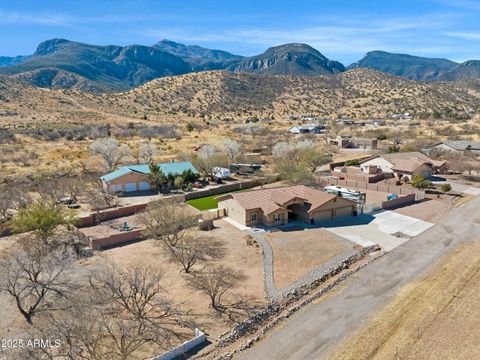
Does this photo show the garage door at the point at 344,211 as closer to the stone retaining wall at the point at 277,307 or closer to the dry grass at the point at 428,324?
the stone retaining wall at the point at 277,307

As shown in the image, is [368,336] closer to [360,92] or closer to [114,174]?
[114,174]

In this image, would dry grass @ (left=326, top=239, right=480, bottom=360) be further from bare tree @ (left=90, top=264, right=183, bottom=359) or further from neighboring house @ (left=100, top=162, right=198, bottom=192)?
neighboring house @ (left=100, top=162, right=198, bottom=192)

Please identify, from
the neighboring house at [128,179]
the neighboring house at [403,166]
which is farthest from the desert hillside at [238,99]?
the neighboring house at [403,166]

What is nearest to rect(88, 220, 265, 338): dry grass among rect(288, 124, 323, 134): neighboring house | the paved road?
the paved road

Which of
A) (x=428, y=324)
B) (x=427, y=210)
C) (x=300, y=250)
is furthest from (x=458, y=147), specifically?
(x=428, y=324)

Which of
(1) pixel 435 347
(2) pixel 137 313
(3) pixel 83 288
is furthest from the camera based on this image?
(3) pixel 83 288

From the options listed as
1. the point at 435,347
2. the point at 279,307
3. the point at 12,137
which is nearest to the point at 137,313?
the point at 279,307

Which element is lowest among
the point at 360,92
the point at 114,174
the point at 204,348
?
the point at 204,348
